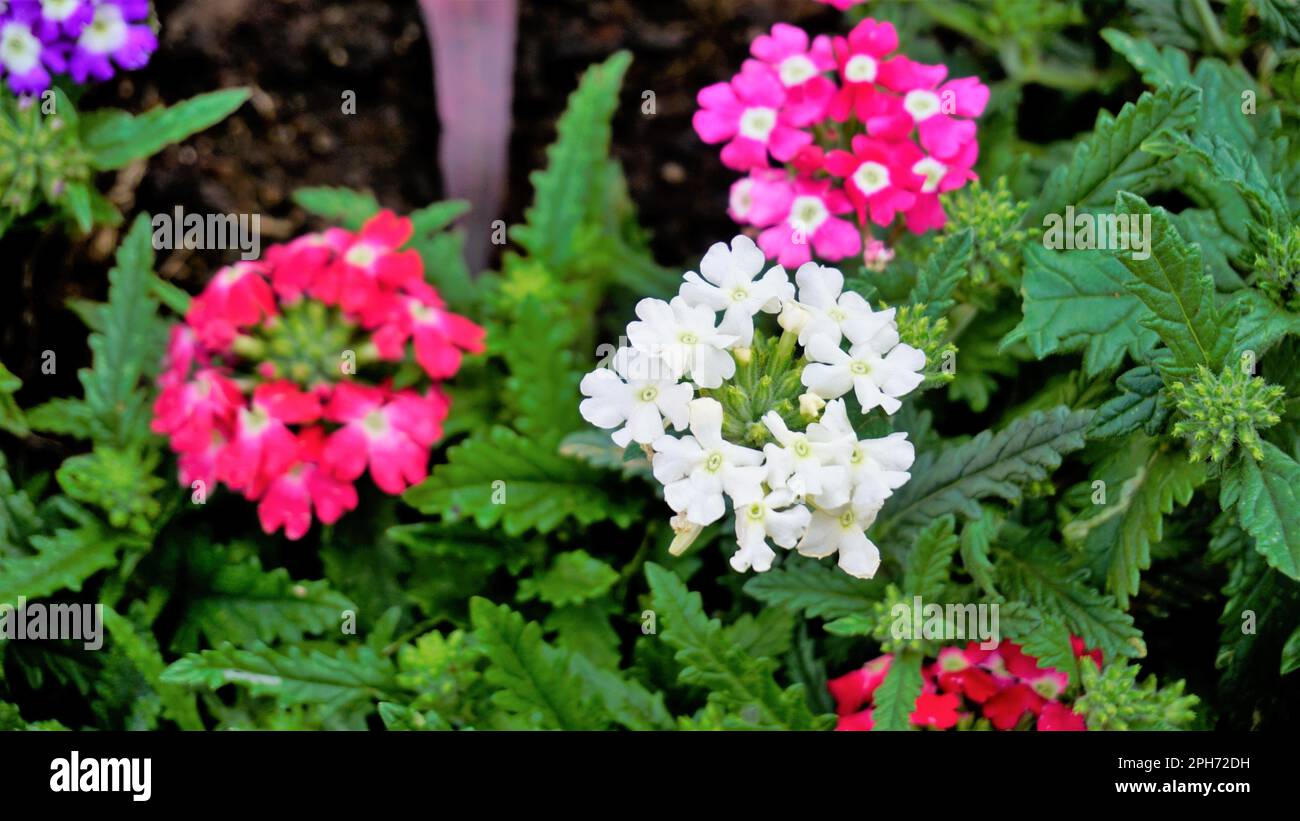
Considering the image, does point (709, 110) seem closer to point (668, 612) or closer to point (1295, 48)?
point (668, 612)

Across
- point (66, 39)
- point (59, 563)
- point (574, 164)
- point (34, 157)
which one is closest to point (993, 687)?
point (574, 164)

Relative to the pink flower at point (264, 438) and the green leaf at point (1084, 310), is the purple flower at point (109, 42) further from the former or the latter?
the green leaf at point (1084, 310)

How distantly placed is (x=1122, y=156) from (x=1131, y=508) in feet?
2.17

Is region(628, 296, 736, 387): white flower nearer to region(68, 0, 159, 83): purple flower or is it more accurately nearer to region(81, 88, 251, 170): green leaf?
region(81, 88, 251, 170): green leaf

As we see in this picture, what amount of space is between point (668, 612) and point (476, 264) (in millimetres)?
1490

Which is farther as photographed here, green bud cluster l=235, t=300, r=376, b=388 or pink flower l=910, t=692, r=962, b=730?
green bud cluster l=235, t=300, r=376, b=388

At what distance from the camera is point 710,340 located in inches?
72.5

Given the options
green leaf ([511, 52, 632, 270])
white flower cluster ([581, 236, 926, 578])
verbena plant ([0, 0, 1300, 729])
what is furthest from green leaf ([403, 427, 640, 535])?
white flower cluster ([581, 236, 926, 578])

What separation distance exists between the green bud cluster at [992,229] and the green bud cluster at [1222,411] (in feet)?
1.53

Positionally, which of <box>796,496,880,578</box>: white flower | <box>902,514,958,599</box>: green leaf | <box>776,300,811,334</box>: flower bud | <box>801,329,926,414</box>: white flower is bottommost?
<box>902,514,958,599</box>: green leaf

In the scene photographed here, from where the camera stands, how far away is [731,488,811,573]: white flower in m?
1.80

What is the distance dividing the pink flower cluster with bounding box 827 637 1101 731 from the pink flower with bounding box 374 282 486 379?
3.66ft

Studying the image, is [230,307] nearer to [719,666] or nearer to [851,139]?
[719,666]
